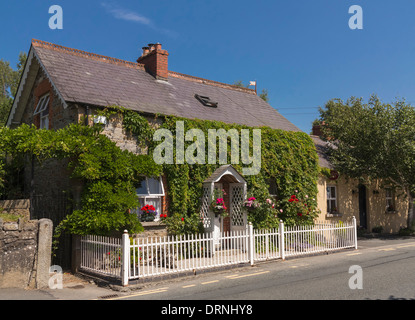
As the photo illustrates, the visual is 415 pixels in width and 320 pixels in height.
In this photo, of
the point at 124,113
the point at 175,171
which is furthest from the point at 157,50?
the point at 175,171

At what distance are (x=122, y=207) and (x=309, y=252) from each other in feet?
22.4

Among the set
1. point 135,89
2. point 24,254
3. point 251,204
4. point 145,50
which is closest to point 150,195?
A: point 251,204

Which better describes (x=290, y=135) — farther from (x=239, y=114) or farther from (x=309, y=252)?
(x=309, y=252)

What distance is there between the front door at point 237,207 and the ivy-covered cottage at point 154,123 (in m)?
0.04

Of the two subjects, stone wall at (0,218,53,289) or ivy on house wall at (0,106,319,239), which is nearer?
stone wall at (0,218,53,289)

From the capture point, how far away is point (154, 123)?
13.3 meters

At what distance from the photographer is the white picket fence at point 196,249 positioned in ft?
30.6

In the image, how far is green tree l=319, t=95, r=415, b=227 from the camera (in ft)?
58.4

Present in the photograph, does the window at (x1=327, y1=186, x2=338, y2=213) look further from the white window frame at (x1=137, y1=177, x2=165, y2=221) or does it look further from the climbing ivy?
→ the white window frame at (x1=137, y1=177, x2=165, y2=221)

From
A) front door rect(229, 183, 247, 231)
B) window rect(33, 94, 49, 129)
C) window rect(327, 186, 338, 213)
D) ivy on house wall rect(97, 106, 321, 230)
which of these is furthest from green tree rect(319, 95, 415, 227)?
window rect(33, 94, 49, 129)

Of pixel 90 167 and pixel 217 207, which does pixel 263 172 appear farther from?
pixel 90 167

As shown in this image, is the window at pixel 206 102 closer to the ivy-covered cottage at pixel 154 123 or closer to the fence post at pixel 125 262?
the ivy-covered cottage at pixel 154 123

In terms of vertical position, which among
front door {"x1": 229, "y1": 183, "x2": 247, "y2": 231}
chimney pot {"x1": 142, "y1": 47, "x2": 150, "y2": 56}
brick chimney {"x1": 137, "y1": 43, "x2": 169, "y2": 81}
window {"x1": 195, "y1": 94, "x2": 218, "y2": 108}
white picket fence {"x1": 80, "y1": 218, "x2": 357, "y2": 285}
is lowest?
white picket fence {"x1": 80, "y1": 218, "x2": 357, "y2": 285}

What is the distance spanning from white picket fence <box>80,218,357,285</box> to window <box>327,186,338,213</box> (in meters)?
4.07
